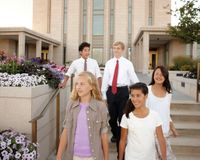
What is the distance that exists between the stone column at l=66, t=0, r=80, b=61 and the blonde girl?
123 feet

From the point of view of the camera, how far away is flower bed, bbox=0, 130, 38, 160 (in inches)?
161

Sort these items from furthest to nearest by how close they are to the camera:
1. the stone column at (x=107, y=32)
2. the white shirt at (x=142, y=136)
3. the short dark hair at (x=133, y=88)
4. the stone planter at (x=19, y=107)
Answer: the stone column at (x=107, y=32)
the stone planter at (x=19, y=107)
the short dark hair at (x=133, y=88)
the white shirt at (x=142, y=136)

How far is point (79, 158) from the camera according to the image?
3.16 m

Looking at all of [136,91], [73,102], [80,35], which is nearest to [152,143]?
[136,91]

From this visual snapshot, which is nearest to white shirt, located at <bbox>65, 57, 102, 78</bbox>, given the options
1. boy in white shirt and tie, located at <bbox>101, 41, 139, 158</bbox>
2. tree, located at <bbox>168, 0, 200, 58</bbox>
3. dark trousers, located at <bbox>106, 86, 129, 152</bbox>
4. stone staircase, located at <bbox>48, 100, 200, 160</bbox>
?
boy in white shirt and tie, located at <bbox>101, 41, 139, 158</bbox>

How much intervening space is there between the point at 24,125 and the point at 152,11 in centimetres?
3861

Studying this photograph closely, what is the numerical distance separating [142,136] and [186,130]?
12.1ft

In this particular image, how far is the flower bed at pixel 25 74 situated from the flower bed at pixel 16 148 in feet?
3.49

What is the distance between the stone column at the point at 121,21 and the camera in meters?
40.4

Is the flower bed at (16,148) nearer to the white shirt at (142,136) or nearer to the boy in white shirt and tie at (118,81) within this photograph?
the white shirt at (142,136)

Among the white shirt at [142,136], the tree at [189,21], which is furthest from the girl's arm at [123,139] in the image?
the tree at [189,21]

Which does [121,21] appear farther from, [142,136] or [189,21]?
[142,136]

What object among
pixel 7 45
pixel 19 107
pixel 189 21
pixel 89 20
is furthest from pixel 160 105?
pixel 89 20

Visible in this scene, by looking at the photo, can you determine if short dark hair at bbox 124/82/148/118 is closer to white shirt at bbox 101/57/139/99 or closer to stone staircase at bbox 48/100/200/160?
white shirt at bbox 101/57/139/99
